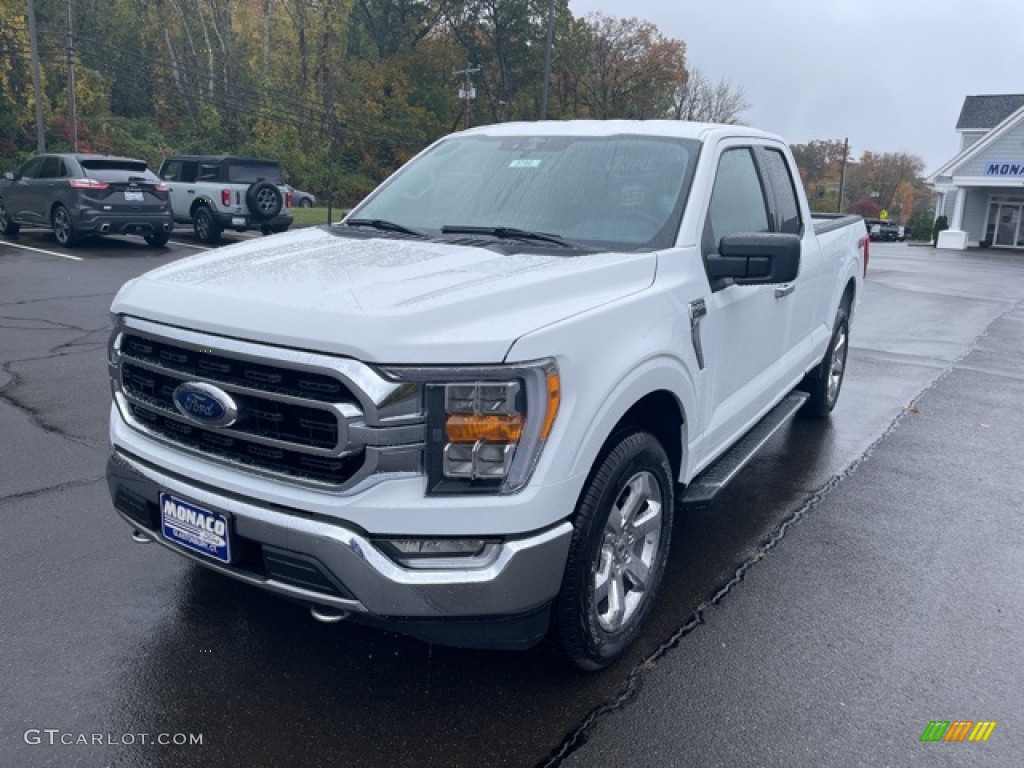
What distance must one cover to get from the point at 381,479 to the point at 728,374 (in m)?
1.99

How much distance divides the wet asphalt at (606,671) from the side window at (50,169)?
12153mm

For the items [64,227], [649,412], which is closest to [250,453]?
[649,412]

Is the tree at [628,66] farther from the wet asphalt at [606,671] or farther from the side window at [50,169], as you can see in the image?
the wet asphalt at [606,671]

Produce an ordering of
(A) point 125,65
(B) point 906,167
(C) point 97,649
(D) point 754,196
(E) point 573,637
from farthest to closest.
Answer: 1. (B) point 906,167
2. (A) point 125,65
3. (D) point 754,196
4. (C) point 97,649
5. (E) point 573,637

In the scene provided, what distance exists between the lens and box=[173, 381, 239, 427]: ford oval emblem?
2.73m

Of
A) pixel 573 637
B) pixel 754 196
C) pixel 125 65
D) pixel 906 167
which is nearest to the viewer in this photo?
pixel 573 637

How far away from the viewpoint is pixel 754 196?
179 inches

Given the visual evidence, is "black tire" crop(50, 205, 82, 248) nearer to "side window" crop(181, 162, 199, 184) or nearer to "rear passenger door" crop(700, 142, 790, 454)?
"side window" crop(181, 162, 199, 184)

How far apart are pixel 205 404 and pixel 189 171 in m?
17.7

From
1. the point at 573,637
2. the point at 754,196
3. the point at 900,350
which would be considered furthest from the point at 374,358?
the point at 900,350

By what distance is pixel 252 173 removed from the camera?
18.4 m

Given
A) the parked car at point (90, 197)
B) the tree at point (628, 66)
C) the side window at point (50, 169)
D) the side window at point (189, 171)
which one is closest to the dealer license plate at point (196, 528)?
the parked car at point (90, 197)

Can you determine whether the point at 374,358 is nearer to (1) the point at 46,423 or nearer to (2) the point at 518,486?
(2) the point at 518,486

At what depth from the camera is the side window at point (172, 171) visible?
19.1 metres
